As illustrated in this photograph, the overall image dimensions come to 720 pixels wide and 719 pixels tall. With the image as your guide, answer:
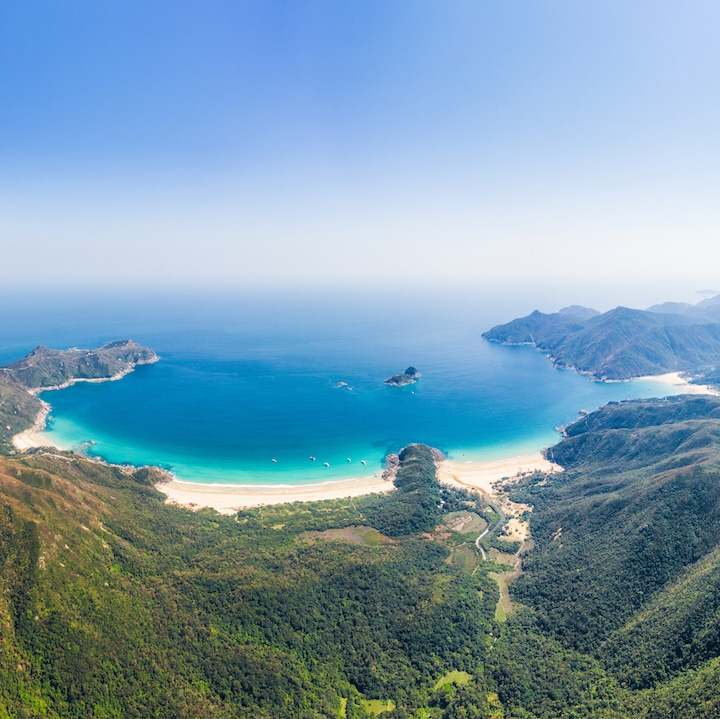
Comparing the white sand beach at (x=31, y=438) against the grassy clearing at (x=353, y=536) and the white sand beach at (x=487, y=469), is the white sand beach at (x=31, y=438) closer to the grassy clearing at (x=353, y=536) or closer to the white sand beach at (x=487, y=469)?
the grassy clearing at (x=353, y=536)

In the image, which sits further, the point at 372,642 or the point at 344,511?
the point at 344,511

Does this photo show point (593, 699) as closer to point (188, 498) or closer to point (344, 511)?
point (344, 511)

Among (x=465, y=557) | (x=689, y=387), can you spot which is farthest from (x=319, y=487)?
(x=689, y=387)

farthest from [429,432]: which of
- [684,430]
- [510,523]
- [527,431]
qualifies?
[684,430]

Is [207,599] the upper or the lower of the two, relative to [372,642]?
upper

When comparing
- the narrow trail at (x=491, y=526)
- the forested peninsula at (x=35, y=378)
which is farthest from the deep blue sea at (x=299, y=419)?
the narrow trail at (x=491, y=526)

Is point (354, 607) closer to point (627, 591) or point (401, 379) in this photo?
point (627, 591)
